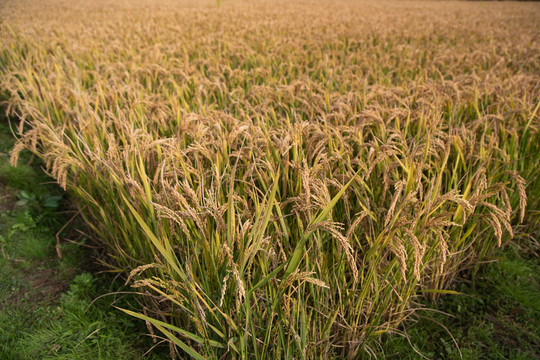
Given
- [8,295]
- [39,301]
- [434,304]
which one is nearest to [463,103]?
[434,304]

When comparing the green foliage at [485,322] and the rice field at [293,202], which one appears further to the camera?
the green foliage at [485,322]

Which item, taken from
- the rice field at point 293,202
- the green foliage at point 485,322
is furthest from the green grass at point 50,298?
the green foliage at point 485,322

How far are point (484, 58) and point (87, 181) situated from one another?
4945 mm

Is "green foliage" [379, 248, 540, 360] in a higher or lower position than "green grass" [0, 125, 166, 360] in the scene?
lower

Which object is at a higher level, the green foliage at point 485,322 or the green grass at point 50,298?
the green grass at point 50,298

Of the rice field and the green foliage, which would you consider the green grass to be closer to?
the rice field

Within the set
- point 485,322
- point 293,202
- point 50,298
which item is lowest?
point 485,322

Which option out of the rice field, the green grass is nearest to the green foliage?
the rice field

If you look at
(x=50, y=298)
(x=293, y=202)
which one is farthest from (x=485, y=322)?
(x=50, y=298)

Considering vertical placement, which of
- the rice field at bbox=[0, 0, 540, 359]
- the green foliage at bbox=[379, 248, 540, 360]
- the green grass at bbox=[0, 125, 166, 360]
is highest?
the rice field at bbox=[0, 0, 540, 359]

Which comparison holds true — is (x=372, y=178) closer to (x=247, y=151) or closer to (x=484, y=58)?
(x=247, y=151)

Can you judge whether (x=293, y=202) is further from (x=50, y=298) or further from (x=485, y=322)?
(x=50, y=298)

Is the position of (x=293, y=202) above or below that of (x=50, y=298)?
above

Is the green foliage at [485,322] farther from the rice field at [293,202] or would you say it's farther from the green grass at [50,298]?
the green grass at [50,298]
